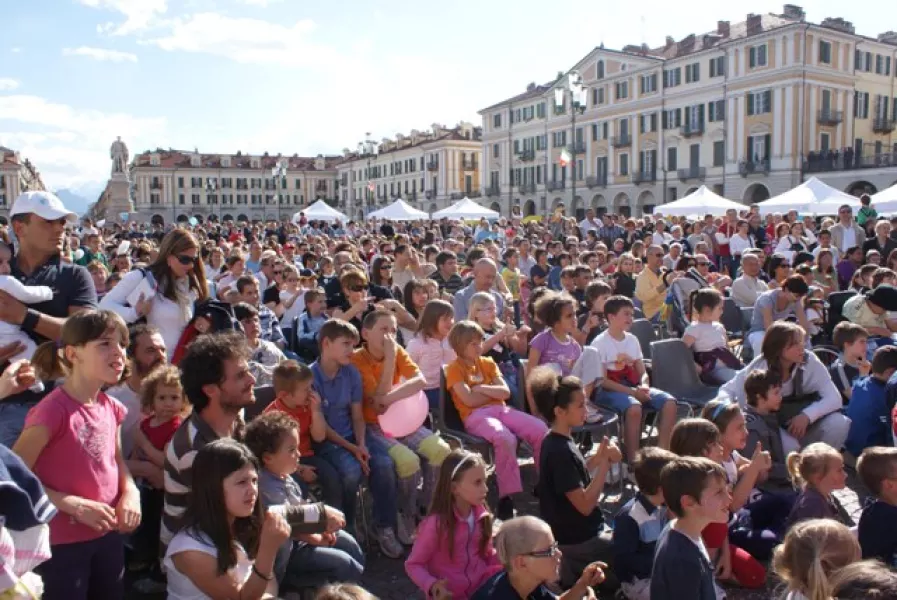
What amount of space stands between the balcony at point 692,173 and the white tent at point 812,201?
103 ft

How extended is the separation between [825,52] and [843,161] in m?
7.87

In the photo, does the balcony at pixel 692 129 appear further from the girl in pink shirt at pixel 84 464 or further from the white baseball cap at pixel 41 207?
the girl in pink shirt at pixel 84 464

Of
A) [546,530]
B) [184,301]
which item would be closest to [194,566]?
[546,530]

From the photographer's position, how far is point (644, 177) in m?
55.8

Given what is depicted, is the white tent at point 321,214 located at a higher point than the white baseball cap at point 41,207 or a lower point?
higher

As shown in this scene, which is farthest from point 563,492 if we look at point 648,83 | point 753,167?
point 648,83

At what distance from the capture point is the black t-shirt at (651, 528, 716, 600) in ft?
10.4

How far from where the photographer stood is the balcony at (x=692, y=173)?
50.7 metres

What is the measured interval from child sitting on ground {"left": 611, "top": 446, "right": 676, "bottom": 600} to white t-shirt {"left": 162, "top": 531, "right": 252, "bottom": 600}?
2.14 meters

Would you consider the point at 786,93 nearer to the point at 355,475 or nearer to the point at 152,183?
the point at 355,475

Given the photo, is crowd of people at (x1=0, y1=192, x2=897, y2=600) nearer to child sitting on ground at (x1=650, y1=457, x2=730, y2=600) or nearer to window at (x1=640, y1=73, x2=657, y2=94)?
child sitting on ground at (x1=650, y1=457, x2=730, y2=600)

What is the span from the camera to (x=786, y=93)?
4469 cm

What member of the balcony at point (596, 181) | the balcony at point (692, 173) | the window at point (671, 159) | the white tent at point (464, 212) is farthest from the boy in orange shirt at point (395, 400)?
the balcony at point (596, 181)

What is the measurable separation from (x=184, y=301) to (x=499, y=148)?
69.5 m
